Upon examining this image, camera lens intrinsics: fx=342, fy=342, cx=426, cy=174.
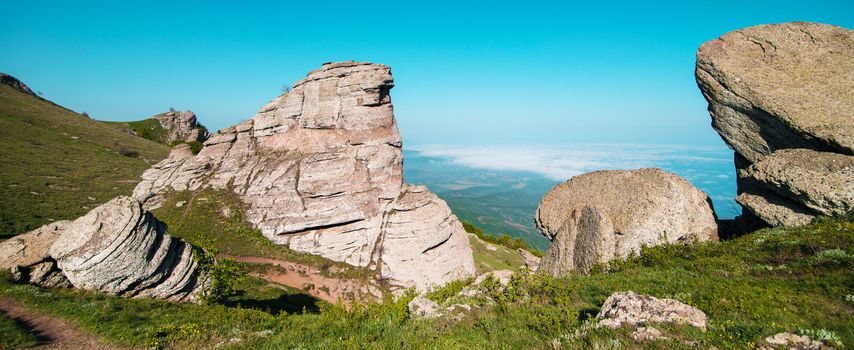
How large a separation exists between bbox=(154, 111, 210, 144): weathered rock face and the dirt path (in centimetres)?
10196

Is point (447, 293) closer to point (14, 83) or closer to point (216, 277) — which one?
point (216, 277)

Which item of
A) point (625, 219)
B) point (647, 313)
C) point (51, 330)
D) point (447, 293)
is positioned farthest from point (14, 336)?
point (625, 219)

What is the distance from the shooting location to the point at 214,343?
13078 millimetres

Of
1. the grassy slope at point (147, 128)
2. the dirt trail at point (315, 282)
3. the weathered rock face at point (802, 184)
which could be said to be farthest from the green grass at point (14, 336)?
the grassy slope at point (147, 128)

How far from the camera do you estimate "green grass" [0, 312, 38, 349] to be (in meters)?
11.9

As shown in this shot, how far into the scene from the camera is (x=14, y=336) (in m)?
12.4

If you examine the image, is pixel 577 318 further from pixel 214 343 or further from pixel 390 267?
pixel 390 267

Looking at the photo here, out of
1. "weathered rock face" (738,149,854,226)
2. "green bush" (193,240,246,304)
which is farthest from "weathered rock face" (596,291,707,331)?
"green bush" (193,240,246,304)

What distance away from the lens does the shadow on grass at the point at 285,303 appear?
1023 inches

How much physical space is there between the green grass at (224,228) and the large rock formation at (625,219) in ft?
72.0

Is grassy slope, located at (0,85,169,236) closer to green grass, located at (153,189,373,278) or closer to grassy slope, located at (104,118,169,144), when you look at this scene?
green grass, located at (153,189,373,278)

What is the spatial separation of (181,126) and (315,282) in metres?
99.2

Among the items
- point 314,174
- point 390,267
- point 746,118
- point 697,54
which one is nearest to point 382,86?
point 314,174

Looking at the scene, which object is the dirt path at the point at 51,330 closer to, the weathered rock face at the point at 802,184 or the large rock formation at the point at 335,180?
the large rock formation at the point at 335,180
